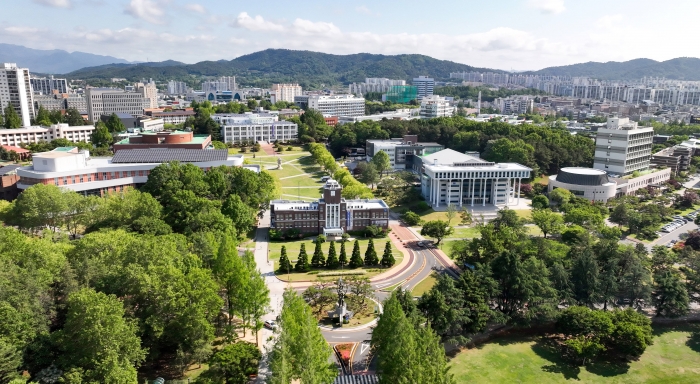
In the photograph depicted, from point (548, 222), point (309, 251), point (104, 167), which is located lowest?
point (309, 251)

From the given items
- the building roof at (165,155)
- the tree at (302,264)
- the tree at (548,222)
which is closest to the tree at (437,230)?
the tree at (548,222)

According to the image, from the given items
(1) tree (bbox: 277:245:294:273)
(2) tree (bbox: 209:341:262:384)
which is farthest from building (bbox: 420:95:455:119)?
(2) tree (bbox: 209:341:262:384)

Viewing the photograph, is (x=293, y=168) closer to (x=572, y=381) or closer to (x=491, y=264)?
(x=491, y=264)

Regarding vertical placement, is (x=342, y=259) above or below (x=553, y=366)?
above

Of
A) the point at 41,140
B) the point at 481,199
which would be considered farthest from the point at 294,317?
the point at 41,140

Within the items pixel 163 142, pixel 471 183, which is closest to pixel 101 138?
pixel 163 142

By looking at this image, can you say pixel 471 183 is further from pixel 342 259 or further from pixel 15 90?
pixel 15 90

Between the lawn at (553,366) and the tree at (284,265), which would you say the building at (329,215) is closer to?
the tree at (284,265)
